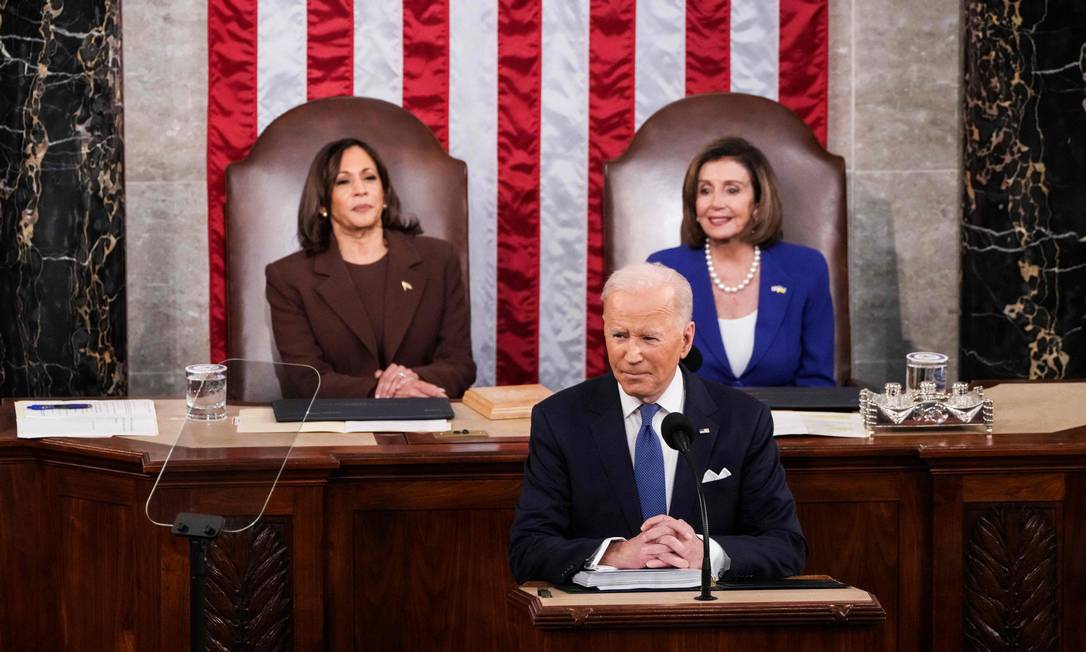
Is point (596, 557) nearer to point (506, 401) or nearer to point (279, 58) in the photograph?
point (506, 401)

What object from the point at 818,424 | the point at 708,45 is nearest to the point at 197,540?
the point at 818,424

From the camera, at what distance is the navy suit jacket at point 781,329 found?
445 centimetres

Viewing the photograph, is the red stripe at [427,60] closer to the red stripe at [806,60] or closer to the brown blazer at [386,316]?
the brown blazer at [386,316]

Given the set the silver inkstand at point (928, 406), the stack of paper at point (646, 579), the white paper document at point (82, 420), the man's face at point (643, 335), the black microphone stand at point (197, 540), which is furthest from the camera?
the silver inkstand at point (928, 406)

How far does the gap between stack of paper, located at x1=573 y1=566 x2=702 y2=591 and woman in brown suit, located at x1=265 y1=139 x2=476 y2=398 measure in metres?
2.08

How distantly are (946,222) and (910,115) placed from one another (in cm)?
42

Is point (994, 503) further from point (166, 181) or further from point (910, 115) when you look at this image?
point (166, 181)

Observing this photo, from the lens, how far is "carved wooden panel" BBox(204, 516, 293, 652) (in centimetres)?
311

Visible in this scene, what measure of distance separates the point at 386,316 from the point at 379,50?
3.62 feet

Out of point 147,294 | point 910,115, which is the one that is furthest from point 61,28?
point 910,115

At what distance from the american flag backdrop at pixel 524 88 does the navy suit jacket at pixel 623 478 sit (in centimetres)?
249

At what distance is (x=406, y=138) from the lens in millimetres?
4855

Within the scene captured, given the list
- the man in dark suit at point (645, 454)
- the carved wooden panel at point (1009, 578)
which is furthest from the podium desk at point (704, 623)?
the carved wooden panel at point (1009, 578)

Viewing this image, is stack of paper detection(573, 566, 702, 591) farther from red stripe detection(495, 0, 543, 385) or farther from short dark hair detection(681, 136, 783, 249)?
red stripe detection(495, 0, 543, 385)
